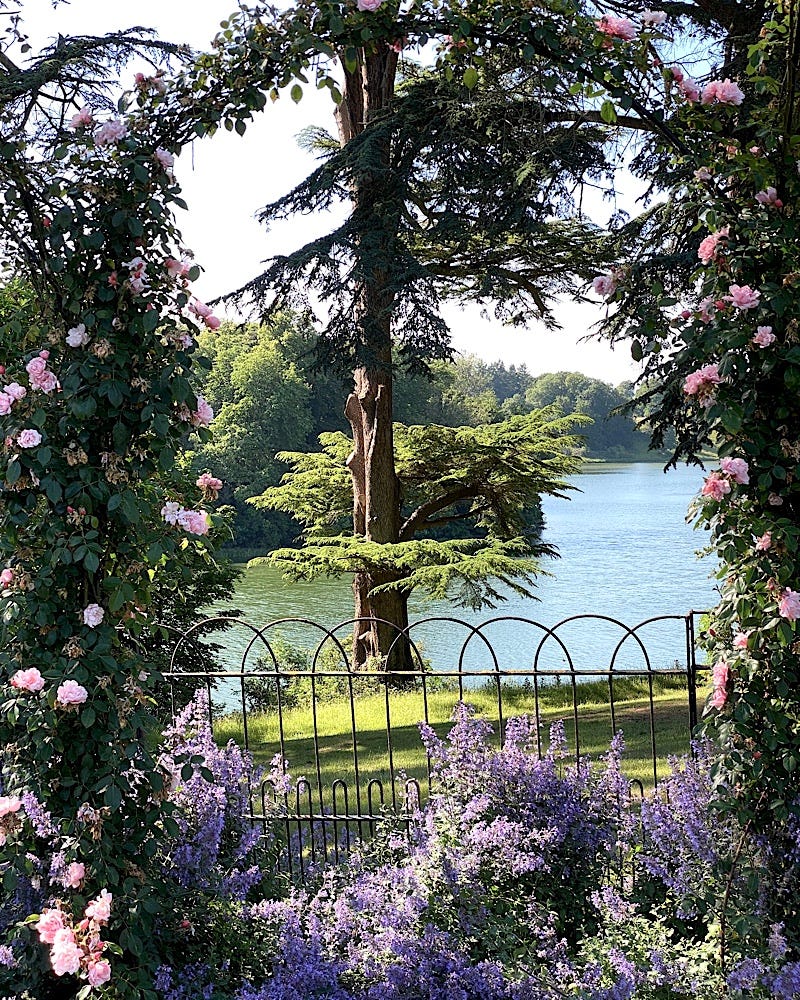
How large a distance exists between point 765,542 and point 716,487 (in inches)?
8.0

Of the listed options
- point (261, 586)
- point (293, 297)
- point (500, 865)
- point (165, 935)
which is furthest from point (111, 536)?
point (261, 586)

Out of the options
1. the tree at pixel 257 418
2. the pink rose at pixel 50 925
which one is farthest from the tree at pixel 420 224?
the tree at pixel 257 418

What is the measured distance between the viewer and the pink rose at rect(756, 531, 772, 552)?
2.68m

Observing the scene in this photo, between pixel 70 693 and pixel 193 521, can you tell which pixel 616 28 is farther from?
pixel 70 693

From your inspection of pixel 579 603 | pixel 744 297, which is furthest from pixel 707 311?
pixel 579 603

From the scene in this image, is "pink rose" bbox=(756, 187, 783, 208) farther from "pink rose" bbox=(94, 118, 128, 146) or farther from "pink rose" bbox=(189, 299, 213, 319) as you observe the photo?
"pink rose" bbox=(94, 118, 128, 146)

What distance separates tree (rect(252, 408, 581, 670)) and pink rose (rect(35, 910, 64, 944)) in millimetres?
6123

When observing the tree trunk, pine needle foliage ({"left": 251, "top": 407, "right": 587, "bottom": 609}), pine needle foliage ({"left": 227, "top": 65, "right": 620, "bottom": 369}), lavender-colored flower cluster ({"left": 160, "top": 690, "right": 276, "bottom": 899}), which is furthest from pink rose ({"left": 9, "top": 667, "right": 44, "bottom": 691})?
the tree trunk

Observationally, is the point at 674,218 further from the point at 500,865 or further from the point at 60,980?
the point at 60,980

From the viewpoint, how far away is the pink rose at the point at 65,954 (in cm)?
243

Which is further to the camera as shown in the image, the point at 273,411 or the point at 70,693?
the point at 273,411

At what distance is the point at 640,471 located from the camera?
43.0 m

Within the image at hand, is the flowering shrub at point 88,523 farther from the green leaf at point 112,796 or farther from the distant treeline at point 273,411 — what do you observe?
the distant treeline at point 273,411

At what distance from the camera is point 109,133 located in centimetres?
258
